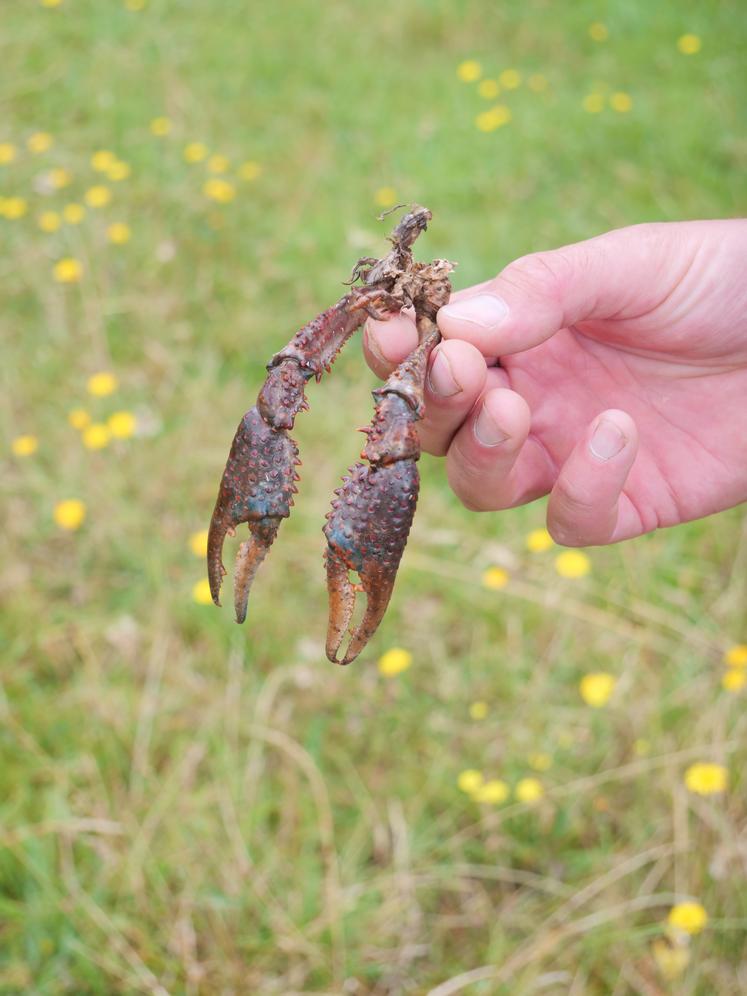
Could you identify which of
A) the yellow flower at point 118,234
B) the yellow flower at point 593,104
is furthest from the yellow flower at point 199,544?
the yellow flower at point 593,104

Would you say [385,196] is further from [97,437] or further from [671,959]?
[671,959]

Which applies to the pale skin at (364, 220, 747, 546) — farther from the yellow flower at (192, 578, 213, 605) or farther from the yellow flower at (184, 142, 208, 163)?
the yellow flower at (184, 142, 208, 163)

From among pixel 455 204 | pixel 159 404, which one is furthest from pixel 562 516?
pixel 455 204

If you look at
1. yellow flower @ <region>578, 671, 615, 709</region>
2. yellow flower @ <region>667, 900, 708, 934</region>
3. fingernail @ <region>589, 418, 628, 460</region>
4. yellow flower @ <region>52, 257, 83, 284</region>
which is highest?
yellow flower @ <region>52, 257, 83, 284</region>

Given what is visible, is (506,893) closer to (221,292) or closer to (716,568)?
(716,568)

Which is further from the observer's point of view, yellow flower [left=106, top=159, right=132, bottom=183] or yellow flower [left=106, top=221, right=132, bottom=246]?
yellow flower [left=106, top=159, right=132, bottom=183]

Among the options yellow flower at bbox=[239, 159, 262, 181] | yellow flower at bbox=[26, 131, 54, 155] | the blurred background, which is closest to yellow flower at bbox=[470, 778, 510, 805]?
the blurred background
